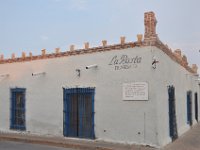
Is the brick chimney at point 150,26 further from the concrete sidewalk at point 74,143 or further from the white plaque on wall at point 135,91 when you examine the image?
the concrete sidewalk at point 74,143

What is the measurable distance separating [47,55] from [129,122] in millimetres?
5337

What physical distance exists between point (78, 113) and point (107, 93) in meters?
1.71

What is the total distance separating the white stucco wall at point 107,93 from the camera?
1118 cm

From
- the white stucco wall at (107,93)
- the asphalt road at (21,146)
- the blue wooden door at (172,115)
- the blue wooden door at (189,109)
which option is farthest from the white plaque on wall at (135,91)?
the blue wooden door at (189,109)

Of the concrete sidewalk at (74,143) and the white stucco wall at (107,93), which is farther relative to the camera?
the white stucco wall at (107,93)

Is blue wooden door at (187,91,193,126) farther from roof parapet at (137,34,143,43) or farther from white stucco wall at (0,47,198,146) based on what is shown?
roof parapet at (137,34,143,43)

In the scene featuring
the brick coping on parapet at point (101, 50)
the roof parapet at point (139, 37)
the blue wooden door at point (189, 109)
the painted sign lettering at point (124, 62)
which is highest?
the roof parapet at point (139, 37)

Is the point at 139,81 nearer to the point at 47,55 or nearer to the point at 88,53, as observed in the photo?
the point at 88,53

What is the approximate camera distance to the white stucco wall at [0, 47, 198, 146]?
11.2m

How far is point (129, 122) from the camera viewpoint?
455 inches

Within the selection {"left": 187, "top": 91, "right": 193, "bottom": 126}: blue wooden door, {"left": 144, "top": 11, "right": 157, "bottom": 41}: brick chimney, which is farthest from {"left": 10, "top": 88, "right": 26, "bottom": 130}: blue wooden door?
{"left": 187, "top": 91, "right": 193, "bottom": 126}: blue wooden door

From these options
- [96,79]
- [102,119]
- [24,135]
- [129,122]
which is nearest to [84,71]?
[96,79]

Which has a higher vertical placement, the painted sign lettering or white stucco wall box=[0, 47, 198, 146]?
the painted sign lettering

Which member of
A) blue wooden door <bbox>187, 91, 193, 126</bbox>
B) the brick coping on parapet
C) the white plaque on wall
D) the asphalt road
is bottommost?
the asphalt road
